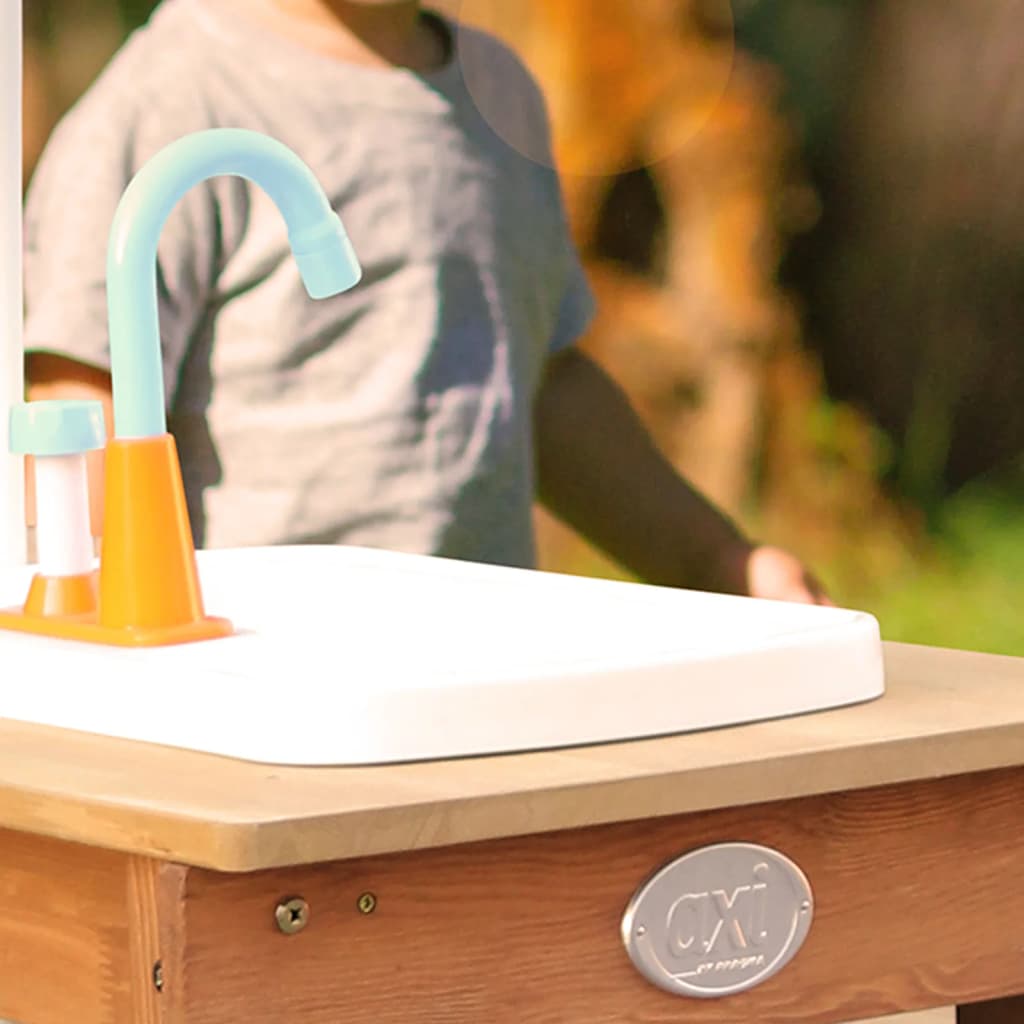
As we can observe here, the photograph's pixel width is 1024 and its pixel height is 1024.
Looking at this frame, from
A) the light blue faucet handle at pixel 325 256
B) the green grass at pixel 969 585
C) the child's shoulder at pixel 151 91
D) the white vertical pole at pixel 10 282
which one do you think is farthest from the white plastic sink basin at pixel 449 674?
the child's shoulder at pixel 151 91

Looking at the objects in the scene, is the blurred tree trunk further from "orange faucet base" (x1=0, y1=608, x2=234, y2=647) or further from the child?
"orange faucet base" (x1=0, y1=608, x2=234, y2=647)

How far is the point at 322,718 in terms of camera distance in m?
0.63

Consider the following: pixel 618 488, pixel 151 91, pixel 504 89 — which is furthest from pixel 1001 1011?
pixel 151 91

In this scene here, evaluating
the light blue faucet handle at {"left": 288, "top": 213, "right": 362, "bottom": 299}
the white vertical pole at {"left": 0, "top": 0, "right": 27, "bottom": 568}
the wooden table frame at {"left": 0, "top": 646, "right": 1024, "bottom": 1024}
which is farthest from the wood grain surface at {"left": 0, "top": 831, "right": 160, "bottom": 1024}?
the white vertical pole at {"left": 0, "top": 0, "right": 27, "bottom": 568}

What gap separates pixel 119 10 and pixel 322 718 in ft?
4.71

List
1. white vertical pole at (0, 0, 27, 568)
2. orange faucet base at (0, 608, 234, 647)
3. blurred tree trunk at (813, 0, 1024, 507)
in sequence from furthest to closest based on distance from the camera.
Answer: blurred tree trunk at (813, 0, 1024, 507) < white vertical pole at (0, 0, 27, 568) < orange faucet base at (0, 608, 234, 647)

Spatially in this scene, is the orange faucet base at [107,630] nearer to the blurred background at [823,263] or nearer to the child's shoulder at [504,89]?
the blurred background at [823,263]

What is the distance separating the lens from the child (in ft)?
5.99

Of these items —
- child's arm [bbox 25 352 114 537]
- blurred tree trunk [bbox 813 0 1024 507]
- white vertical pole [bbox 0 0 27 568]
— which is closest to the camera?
white vertical pole [bbox 0 0 27 568]

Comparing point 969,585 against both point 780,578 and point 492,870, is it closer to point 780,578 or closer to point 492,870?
point 780,578

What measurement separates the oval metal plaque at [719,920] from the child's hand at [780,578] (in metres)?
1.07

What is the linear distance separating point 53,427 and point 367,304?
107 centimetres

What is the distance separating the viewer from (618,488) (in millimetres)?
1844

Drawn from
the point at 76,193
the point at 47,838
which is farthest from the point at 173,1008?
the point at 76,193
